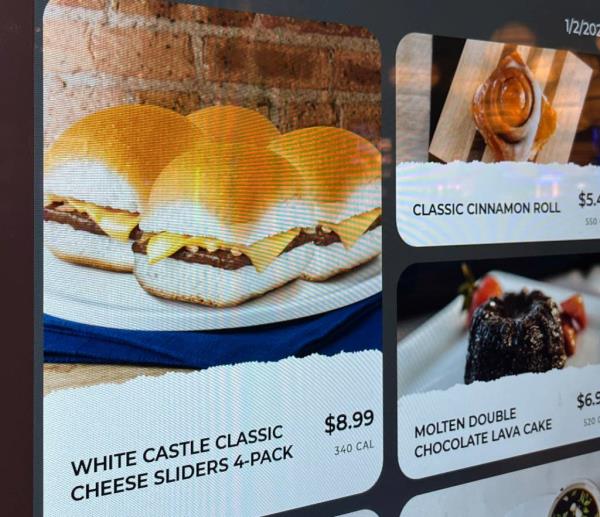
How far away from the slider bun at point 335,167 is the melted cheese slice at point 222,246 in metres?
0.07

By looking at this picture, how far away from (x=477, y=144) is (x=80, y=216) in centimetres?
69

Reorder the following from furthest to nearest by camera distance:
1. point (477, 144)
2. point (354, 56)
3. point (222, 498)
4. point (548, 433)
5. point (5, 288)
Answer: point (548, 433) < point (477, 144) < point (354, 56) < point (222, 498) < point (5, 288)

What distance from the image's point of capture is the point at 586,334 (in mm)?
1552

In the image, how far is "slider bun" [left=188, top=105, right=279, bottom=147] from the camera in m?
1.11

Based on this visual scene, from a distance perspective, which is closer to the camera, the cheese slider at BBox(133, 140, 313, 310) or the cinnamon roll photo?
the cheese slider at BBox(133, 140, 313, 310)

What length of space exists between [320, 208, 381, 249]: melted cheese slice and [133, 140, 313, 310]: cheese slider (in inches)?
2.3

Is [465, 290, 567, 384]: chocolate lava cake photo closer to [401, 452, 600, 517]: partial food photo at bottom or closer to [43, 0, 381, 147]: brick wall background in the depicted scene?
[401, 452, 600, 517]: partial food photo at bottom

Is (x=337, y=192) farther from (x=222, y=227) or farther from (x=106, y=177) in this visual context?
(x=106, y=177)

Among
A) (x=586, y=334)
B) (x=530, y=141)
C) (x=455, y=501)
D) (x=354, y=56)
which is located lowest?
(x=455, y=501)

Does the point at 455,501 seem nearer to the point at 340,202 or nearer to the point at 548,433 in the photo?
the point at 548,433

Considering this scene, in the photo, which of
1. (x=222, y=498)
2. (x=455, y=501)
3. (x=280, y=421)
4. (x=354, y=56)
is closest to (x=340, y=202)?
(x=354, y=56)

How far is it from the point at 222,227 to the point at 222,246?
26 mm

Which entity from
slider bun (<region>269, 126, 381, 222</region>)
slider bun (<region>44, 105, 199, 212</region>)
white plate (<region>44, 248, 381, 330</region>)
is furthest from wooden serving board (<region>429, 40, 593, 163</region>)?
slider bun (<region>44, 105, 199, 212</region>)

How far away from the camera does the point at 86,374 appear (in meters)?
1.03
